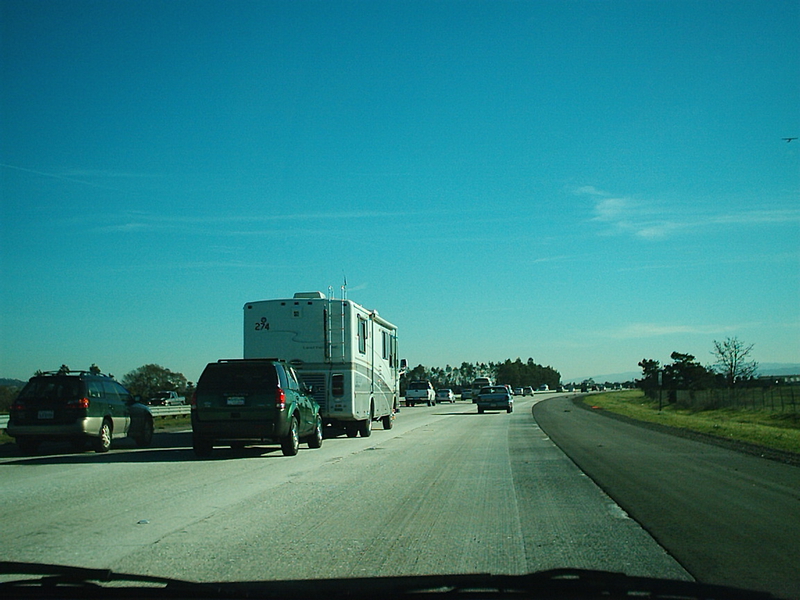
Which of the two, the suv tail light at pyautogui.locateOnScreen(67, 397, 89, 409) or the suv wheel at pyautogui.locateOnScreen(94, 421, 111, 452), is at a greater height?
the suv tail light at pyautogui.locateOnScreen(67, 397, 89, 409)

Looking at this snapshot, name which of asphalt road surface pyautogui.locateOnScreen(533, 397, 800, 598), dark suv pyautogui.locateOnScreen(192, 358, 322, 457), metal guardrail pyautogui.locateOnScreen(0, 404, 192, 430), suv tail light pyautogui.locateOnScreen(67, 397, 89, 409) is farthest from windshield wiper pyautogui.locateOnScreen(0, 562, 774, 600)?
metal guardrail pyautogui.locateOnScreen(0, 404, 192, 430)

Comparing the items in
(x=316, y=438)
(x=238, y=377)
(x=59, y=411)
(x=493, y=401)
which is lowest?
(x=316, y=438)

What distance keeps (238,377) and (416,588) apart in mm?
11708

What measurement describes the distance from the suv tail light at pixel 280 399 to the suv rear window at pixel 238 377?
0.45 feet

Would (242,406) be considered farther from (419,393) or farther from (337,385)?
(419,393)

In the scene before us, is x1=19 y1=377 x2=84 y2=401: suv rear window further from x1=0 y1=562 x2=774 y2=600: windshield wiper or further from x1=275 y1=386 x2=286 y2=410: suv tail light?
x1=0 y1=562 x2=774 y2=600: windshield wiper

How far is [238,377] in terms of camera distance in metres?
16.2

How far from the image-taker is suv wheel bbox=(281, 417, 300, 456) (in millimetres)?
16422

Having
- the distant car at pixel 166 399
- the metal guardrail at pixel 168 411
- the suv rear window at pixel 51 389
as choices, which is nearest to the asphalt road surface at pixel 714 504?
the suv rear window at pixel 51 389

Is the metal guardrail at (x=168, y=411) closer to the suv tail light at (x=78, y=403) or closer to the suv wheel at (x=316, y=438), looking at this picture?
the suv wheel at (x=316, y=438)

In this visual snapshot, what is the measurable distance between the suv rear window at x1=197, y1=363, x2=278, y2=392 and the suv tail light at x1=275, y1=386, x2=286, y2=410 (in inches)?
5.4

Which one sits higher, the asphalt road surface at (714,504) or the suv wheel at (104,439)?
the suv wheel at (104,439)

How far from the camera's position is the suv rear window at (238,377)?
52.8 feet

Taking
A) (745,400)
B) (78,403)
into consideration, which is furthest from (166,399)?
(78,403)
